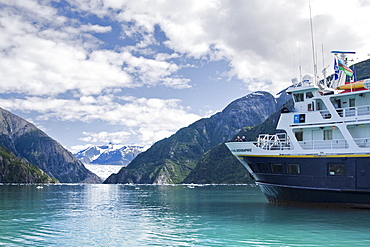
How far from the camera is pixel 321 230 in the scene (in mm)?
24438

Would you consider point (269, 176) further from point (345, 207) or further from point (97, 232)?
point (97, 232)

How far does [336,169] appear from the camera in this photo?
34.6 meters

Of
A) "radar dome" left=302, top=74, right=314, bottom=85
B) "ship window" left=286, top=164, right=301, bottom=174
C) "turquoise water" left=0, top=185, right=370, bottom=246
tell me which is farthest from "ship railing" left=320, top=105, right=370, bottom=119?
"turquoise water" left=0, top=185, right=370, bottom=246

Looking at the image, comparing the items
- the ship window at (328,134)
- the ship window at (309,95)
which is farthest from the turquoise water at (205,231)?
the ship window at (309,95)

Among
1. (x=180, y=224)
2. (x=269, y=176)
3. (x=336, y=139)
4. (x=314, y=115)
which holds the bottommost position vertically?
(x=180, y=224)

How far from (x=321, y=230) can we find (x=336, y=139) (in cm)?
1441

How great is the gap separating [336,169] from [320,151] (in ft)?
7.43

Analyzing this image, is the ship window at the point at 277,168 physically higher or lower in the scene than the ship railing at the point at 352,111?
lower

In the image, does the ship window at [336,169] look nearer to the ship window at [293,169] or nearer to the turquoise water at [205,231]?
the ship window at [293,169]

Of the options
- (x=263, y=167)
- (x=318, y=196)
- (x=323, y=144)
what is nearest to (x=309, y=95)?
(x=323, y=144)

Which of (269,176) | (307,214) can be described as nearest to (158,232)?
(307,214)

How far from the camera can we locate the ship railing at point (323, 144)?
3558 cm

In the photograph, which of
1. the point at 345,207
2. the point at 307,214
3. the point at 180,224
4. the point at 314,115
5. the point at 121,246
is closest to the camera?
the point at 121,246

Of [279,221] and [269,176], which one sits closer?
[279,221]
